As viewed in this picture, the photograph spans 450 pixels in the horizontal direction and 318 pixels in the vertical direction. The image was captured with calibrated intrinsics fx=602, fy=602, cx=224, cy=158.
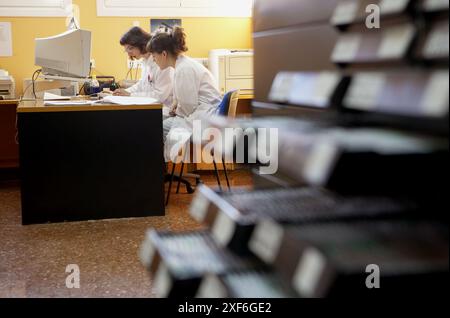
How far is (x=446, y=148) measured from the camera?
33.1 inches

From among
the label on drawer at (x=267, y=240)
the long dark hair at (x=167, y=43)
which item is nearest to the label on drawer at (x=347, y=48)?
the label on drawer at (x=267, y=240)

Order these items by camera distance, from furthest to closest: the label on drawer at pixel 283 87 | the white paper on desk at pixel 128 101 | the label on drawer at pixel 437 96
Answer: the white paper on desk at pixel 128 101 → the label on drawer at pixel 283 87 → the label on drawer at pixel 437 96

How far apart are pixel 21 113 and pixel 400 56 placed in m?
3.09

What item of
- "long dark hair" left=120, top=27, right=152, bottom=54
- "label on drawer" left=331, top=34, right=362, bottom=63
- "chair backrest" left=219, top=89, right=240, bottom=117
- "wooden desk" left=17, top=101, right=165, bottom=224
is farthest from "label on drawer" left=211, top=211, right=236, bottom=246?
"long dark hair" left=120, top=27, right=152, bottom=54

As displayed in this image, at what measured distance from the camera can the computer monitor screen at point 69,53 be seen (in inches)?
192

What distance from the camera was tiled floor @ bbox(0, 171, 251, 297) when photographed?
2.55 metres

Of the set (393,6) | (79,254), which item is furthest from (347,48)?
(79,254)

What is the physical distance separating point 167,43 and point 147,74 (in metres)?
0.59

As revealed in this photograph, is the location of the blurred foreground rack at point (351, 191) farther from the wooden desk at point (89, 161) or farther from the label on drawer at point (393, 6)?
the wooden desk at point (89, 161)

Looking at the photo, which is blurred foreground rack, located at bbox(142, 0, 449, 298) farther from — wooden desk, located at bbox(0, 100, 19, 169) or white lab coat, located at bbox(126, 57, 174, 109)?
wooden desk, located at bbox(0, 100, 19, 169)

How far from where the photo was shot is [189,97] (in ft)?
14.6

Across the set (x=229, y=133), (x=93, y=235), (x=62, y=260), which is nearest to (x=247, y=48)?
(x=93, y=235)

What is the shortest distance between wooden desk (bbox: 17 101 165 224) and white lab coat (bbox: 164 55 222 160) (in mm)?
587

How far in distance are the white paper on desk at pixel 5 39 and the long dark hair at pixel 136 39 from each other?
1.55m
